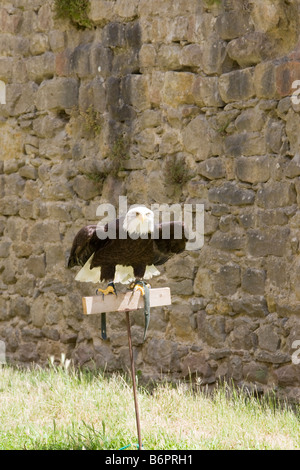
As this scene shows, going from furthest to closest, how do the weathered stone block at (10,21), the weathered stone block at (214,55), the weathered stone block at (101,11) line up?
1. the weathered stone block at (10,21)
2. the weathered stone block at (101,11)
3. the weathered stone block at (214,55)

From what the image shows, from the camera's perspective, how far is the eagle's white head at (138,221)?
4016 mm

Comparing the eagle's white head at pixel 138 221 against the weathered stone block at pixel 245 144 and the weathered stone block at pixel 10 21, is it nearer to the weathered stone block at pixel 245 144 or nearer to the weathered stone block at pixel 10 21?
the weathered stone block at pixel 245 144

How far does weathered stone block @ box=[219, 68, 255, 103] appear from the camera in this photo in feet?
18.5

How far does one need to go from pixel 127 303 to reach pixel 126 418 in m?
0.99

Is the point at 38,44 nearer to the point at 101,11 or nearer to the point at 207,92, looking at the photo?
the point at 101,11

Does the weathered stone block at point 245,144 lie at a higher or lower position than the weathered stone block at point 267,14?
lower

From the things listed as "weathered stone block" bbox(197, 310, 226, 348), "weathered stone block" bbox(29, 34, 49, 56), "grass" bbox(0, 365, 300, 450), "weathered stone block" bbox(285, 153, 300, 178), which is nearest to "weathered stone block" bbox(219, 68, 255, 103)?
"weathered stone block" bbox(285, 153, 300, 178)

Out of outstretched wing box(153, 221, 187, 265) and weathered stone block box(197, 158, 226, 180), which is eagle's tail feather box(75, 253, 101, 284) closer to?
outstretched wing box(153, 221, 187, 265)

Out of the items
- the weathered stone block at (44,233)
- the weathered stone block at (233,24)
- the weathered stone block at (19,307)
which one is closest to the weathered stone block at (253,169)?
the weathered stone block at (233,24)

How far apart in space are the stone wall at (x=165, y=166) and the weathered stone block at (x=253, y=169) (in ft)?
0.04

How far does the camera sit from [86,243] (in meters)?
4.32

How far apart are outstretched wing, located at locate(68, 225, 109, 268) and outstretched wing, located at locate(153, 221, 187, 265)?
32 centimetres

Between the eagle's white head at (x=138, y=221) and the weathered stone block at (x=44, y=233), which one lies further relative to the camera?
the weathered stone block at (x=44, y=233)

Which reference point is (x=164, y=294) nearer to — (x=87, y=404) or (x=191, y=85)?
(x=87, y=404)
